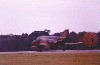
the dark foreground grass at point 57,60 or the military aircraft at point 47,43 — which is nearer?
the dark foreground grass at point 57,60

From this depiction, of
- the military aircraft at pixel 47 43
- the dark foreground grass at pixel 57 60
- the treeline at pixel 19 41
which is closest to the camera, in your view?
the dark foreground grass at pixel 57 60

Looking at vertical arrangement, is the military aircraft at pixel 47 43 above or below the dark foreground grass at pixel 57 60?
above

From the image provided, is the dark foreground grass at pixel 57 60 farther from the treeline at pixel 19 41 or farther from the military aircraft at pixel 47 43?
the treeline at pixel 19 41

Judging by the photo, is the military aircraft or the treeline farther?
the treeline

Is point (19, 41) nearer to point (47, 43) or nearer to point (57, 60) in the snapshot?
point (47, 43)

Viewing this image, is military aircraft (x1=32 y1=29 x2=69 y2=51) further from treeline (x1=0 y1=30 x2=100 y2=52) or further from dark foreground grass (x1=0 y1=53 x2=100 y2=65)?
dark foreground grass (x1=0 y1=53 x2=100 y2=65)

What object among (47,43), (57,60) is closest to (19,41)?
(47,43)

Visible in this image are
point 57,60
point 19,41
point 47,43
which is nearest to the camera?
point 57,60

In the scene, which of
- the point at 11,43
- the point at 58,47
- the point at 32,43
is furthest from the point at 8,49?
the point at 58,47

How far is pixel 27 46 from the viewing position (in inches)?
1159

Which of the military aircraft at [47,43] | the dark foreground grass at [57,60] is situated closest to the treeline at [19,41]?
the military aircraft at [47,43]

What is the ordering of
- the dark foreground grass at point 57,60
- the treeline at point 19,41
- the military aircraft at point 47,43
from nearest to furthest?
the dark foreground grass at point 57,60
the military aircraft at point 47,43
the treeline at point 19,41

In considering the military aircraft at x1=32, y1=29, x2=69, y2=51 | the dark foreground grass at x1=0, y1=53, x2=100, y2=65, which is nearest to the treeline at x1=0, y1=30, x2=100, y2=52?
the military aircraft at x1=32, y1=29, x2=69, y2=51

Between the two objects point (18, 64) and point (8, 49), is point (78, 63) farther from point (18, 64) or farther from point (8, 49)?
point (8, 49)
